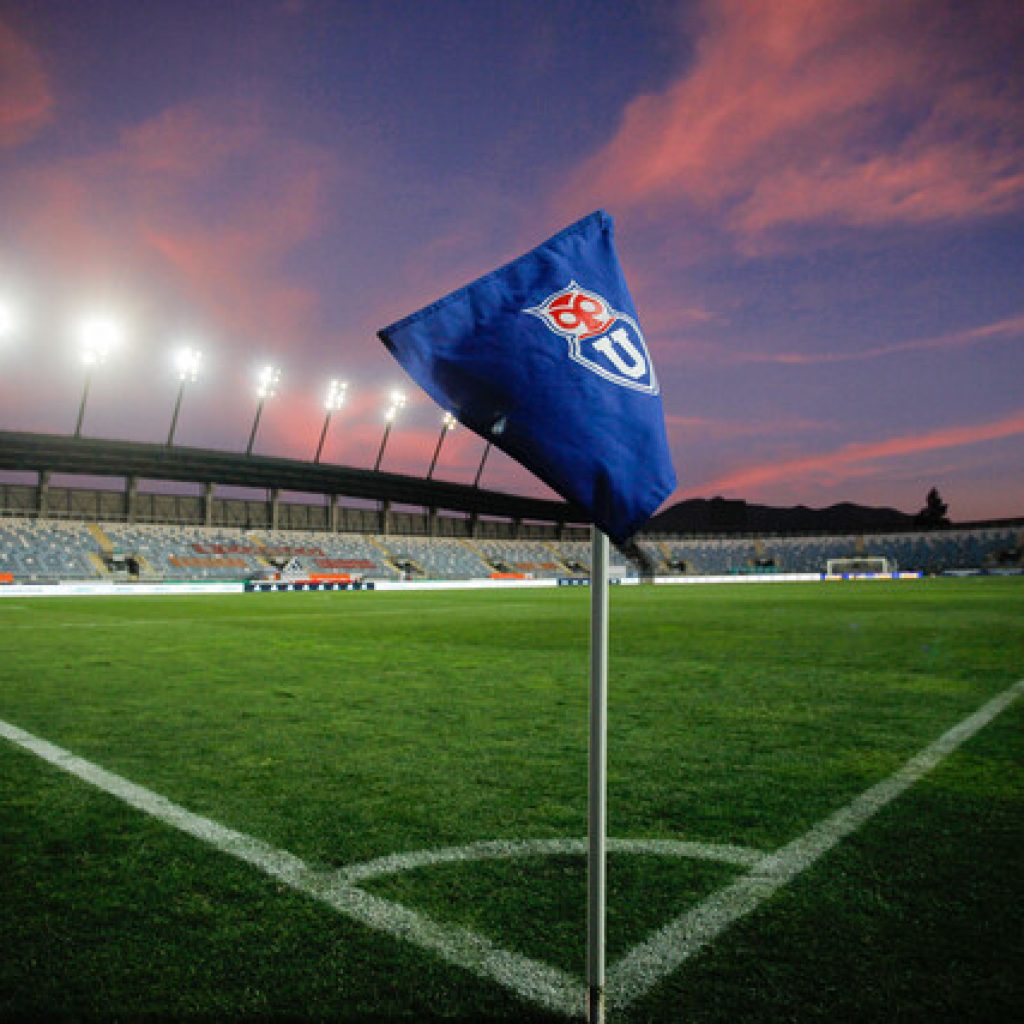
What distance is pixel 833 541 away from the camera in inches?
3378

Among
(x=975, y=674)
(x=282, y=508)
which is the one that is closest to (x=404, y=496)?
(x=282, y=508)

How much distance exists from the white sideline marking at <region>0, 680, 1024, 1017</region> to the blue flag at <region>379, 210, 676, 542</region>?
130 centimetres

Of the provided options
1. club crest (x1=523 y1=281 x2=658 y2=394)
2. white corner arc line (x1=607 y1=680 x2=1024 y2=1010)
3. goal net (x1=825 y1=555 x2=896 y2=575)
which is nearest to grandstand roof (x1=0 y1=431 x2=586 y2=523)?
white corner arc line (x1=607 y1=680 x2=1024 y2=1010)

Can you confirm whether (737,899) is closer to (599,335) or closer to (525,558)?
(599,335)

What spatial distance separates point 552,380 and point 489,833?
227cm

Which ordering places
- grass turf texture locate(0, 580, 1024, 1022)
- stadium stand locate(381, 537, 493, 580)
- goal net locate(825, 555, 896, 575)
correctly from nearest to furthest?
grass turf texture locate(0, 580, 1024, 1022) → stadium stand locate(381, 537, 493, 580) → goal net locate(825, 555, 896, 575)

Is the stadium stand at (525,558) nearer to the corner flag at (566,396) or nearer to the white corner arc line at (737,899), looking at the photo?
the white corner arc line at (737,899)

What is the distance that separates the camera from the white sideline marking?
2.25 m

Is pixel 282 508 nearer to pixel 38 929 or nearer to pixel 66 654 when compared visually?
pixel 66 654

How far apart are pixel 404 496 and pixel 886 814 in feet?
198

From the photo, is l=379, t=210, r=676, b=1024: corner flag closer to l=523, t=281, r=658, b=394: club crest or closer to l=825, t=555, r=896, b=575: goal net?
l=523, t=281, r=658, b=394: club crest

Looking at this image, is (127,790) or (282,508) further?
(282,508)

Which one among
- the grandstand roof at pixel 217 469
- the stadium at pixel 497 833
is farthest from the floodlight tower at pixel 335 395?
the stadium at pixel 497 833

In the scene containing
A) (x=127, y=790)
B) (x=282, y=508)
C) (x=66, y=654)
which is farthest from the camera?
(x=282, y=508)
